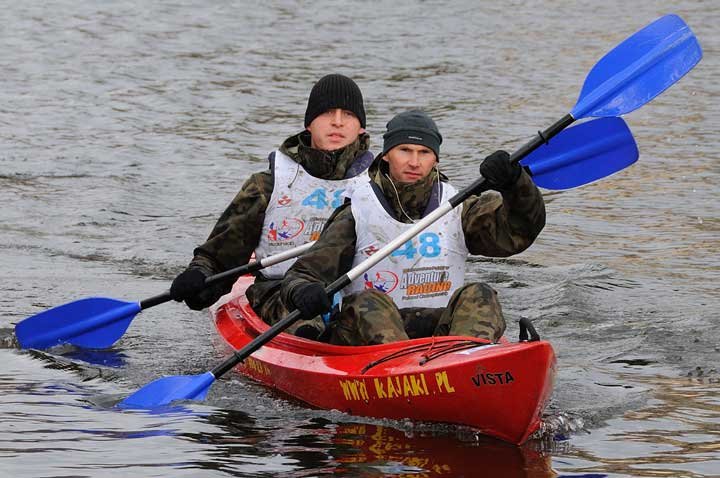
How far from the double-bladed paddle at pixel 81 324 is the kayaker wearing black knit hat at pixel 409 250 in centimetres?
168

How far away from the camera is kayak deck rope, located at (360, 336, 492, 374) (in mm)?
5734

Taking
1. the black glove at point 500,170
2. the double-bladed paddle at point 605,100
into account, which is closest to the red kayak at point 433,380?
the double-bladed paddle at point 605,100

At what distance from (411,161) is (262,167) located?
7.42 metres

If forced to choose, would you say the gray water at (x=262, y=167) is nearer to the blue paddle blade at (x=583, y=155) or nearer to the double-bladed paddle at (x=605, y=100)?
the double-bladed paddle at (x=605, y=100)

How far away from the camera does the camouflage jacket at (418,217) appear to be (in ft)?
19.9

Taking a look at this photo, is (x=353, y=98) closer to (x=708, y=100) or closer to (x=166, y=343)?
(x=166, y=343)

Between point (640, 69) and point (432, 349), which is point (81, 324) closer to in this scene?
point (432, 349)

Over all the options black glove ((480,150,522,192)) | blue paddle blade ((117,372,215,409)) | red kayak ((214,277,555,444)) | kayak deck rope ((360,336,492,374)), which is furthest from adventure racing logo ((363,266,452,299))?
blue paddle blade ((117,372,215,409))

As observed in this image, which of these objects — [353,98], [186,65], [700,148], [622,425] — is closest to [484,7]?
[186,65]

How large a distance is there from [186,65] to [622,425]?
44.2 feet

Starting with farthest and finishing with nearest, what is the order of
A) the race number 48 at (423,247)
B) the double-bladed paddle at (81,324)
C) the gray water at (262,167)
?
the double-bladed paddle at (81,324)
the race number 48 at (423,247)
the gray water at (262,167)

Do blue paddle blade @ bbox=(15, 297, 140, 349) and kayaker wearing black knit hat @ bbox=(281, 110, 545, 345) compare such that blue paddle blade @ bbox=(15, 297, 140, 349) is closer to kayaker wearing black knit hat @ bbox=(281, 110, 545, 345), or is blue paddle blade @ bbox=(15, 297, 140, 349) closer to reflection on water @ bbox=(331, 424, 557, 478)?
kayaker wearing black knit hat @ bbox=(281, 110, 545, 345)

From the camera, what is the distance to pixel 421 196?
635cm

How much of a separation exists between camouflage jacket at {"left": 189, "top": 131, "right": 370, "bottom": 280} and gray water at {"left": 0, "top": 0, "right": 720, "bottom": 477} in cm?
57
